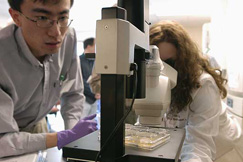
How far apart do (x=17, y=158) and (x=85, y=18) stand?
4797 mm

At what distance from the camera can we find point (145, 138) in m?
0.60

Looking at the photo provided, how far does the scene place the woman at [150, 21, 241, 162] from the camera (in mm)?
955

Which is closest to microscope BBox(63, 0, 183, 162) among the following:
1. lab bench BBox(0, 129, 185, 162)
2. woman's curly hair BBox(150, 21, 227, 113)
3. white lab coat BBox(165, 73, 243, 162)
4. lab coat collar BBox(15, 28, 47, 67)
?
lab bench BBox(0, 129, 185, 162)

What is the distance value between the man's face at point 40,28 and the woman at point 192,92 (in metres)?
0.46

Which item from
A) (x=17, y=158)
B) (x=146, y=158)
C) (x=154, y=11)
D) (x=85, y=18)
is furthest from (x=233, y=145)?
(x=85, y=18)

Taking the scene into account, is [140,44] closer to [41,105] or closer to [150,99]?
[150,99]

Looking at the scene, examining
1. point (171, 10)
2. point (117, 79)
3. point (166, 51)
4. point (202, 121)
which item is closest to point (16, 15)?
point (166, 51)

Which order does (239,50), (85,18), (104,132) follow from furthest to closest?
(85,18), (239,50), (104,132)

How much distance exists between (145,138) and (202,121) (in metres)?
0.48

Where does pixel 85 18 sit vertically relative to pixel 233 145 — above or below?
above

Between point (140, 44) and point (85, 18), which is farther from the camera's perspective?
point (85, 18)

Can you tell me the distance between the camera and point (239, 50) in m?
1.67

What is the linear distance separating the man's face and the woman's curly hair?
0.46m

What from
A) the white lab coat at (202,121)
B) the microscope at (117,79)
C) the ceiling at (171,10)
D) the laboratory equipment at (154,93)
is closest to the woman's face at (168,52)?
the white lab coat at (202,121)
